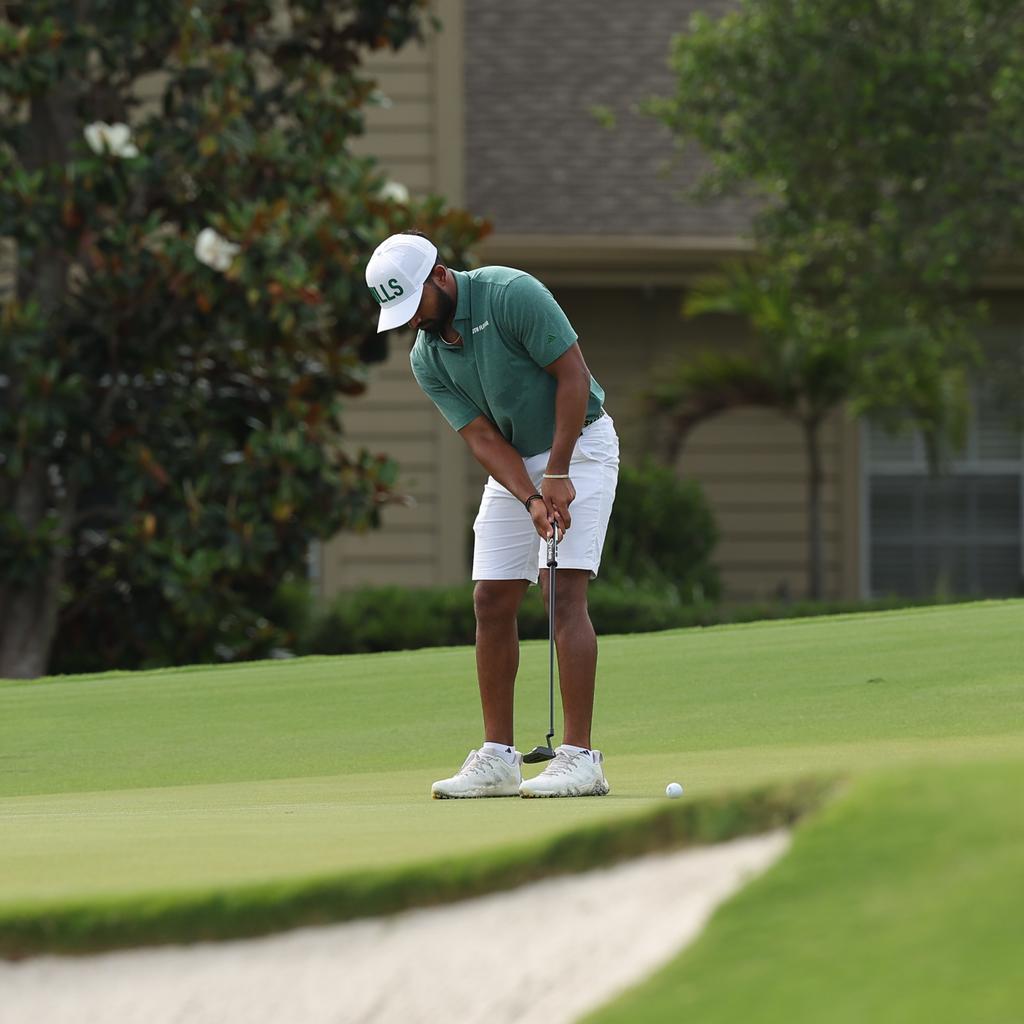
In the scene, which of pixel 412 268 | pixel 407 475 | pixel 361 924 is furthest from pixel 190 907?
pixel 407 475

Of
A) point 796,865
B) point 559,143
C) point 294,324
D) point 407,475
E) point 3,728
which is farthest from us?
point 559,143

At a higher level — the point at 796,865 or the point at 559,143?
the point at 559,143

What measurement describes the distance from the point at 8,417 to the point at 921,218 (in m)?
6.71

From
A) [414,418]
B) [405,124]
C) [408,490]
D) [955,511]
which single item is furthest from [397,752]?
[955,511]

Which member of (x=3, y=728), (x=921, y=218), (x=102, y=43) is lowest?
(x=3, y=728)

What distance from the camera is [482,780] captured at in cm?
604

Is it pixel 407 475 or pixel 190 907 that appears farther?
pixel 407 475

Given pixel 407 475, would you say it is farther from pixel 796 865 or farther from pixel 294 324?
pixel 796 865

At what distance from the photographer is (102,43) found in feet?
40.7

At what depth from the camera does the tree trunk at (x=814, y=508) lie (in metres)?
16.0

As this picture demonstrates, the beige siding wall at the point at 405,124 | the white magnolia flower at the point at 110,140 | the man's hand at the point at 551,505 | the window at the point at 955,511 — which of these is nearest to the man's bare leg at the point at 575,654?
the man's hand at the point at 551,505

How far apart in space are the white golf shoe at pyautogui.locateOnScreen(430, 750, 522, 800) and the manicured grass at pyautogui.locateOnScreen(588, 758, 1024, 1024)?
2.75 m

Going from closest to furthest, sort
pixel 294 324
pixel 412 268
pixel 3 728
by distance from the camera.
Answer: pixel 412 268
pixel 3 728
pixel 294 324

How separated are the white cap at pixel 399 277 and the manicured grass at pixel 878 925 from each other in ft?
9.87
